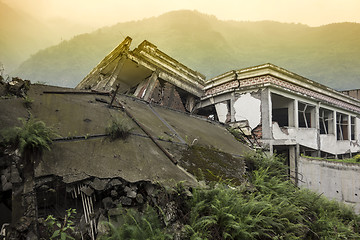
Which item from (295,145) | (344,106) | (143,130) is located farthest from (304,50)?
(143,130)

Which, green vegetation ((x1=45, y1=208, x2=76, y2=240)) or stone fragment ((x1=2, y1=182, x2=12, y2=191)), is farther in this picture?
stone fragment ((x1=2, y1=182, x2=12, y2=191))

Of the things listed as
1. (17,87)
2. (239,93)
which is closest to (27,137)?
(17,87)

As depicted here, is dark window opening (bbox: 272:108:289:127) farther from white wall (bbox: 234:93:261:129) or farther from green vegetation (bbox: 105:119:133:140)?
green vegetation (bbox: 105:119:133:140)

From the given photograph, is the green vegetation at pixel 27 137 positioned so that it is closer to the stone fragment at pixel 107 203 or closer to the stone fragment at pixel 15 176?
the stone fragment at pixel 15 176

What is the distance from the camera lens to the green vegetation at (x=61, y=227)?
2.11 m

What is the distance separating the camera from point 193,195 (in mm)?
2926

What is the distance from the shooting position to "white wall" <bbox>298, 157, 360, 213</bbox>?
24.4 feet

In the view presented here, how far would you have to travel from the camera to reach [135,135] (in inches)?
161

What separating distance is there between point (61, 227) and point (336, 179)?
9.78 metres

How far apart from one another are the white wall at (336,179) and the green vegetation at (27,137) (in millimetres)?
7961

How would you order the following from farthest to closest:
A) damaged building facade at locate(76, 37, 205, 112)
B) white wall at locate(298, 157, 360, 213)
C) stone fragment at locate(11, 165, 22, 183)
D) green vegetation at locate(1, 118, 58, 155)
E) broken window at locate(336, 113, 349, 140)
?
1. broken window at locate(336, 113, 349, 140)
2. damaged building facade at locate(76, 37, 205, 112)
3. white wall at locate(298, 157, 360, 213)
4. green vegetation at locate(1, 118, 58, 155)
5. stone fragment at locate(11, 165, 22, 183)

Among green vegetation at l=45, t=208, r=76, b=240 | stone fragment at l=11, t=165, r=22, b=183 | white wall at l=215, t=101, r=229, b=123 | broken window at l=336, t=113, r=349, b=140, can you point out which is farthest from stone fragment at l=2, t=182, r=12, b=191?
broken window at l=336, t=113, r=349, b=140

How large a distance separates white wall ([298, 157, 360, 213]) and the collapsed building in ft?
5.49

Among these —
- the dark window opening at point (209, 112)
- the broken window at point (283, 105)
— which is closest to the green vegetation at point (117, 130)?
the dark window opening at point (209, 112)
